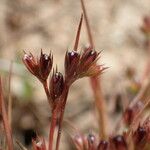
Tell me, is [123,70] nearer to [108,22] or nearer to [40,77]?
[108,22]

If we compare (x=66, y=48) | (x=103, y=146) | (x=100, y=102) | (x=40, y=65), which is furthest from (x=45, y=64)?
(x=66, y=48)

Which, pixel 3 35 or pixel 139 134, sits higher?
pixel 3 35

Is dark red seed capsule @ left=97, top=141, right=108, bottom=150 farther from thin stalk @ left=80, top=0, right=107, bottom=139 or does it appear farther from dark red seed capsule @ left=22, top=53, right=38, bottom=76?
thin stalk @ left=80, top=0, right=107, bottom=139

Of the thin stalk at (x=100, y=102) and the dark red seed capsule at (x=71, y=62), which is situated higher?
the dark red seed capsule at (x=71, y=62)

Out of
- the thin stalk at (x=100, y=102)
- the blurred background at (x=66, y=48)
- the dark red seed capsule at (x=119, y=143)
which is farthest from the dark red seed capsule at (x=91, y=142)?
the blurred background at (x=66, y=48)

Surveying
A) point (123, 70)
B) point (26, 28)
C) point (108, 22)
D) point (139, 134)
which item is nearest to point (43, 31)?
point (26, 28)

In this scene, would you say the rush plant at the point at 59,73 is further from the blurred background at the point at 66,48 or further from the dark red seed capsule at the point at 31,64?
the blurred background at the point at 66,48

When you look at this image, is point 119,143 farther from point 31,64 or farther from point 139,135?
point 31,64

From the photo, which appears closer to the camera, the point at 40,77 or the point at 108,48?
the point at 40,77

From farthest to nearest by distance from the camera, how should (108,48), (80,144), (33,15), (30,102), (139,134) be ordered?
1. (33,15)
2. (108,48)
3. (30,102)
4. (80,144)
5. (139,134)

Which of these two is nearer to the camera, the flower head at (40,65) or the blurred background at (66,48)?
the flower head at (40,65)
